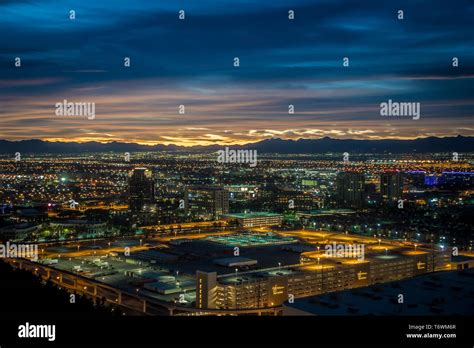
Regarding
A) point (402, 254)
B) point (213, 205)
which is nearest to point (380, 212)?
point (213, 205)

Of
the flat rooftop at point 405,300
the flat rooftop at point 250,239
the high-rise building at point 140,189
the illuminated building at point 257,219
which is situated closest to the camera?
the flat rooftop at point 405,300

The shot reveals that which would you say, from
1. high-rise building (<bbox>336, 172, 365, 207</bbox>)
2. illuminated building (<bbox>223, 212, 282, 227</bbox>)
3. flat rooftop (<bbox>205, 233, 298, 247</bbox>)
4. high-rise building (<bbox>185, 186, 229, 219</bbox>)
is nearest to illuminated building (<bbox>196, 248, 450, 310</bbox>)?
flat rooftop (<bbox>205, 233, 298, 247</bbox>)

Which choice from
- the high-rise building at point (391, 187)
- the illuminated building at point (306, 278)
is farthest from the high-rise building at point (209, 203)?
the illuminated building at point (306, 278)

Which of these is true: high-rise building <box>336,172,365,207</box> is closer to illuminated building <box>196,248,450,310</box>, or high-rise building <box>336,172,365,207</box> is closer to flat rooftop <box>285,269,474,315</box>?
illuminated building <box>196,248,450,310</box>

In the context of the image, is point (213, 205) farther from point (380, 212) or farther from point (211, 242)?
point (211, 242)

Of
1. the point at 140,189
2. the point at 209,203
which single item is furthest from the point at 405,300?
the point at 140,189

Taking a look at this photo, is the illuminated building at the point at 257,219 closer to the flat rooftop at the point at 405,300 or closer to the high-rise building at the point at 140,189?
the high-rise building at the point at 140,189
